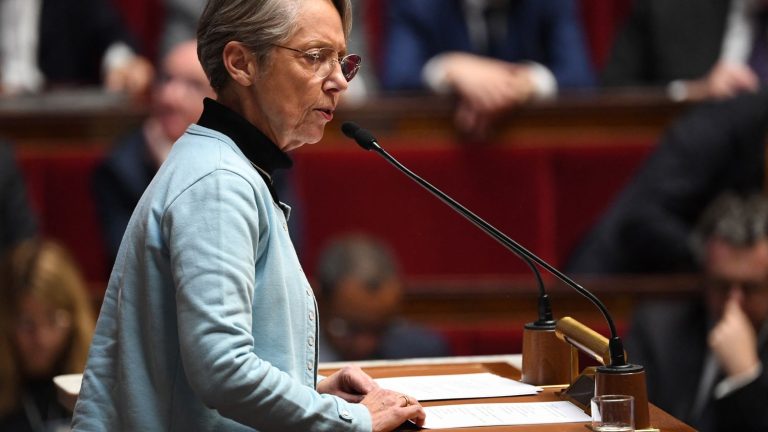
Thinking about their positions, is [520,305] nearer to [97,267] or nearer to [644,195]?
[644,195]

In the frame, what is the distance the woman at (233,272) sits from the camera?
904 millimetres

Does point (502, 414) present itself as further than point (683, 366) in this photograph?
No

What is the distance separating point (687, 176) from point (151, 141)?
1.04 metres

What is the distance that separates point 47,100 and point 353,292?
0.79 metres

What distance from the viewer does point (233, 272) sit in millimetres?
906

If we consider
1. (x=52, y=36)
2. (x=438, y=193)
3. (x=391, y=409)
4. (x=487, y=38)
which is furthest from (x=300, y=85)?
(x=52, y=36)

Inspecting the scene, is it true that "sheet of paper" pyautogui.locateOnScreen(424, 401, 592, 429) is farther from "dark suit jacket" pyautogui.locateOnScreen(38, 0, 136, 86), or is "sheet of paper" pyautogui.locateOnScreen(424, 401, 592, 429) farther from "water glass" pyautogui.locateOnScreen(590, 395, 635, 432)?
"dark suit jacket" pyautogui.locateOnScreen(38, 0, 136, 86)

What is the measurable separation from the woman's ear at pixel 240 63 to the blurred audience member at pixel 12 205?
1.54 m

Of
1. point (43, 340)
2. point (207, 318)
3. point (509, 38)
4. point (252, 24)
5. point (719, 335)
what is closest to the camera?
point (207, 318)

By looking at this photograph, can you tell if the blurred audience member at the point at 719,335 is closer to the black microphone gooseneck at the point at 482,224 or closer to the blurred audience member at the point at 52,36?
the black microphone gooseneck at the point at 482,224

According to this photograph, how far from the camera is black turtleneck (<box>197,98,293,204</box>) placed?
1.01 m

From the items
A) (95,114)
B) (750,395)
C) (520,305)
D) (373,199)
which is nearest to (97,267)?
(95,114)

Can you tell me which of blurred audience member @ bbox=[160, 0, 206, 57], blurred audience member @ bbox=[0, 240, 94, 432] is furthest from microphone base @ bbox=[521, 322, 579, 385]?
blurred audience member @ bbox=[160, 0, 206, 57]

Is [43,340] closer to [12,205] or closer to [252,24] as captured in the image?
[12,205]
